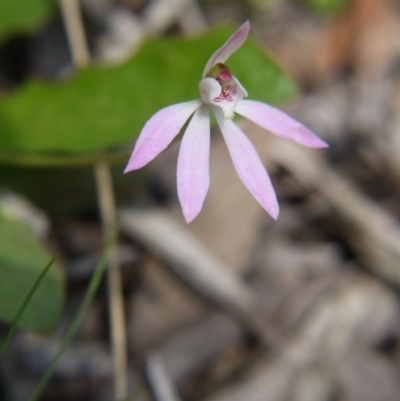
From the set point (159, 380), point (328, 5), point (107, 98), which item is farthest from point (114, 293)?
point (328, 5)

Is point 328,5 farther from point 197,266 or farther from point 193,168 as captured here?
point 193,168

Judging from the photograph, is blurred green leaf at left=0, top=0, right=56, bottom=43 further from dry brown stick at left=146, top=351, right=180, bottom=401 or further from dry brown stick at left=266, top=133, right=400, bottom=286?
dry brown stick at left=146, top=351, right=180, bottom=401

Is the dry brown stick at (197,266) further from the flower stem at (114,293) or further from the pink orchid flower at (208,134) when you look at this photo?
the pink orchid flower at (208,134)

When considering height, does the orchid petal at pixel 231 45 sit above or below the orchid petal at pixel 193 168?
above

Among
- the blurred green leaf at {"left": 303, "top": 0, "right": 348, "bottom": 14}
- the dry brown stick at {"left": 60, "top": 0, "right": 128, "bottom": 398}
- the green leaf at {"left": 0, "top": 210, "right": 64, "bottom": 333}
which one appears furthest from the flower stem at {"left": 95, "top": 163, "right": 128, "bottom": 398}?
the blurred green leaf at {"left": 303, "top": 0, "right": 348, "bottom": 14}

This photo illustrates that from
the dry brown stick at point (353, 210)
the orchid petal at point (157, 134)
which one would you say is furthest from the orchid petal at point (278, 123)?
the dry brown stick at point (353, 210)

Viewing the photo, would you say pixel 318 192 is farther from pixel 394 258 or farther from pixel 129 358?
pixel 129 358

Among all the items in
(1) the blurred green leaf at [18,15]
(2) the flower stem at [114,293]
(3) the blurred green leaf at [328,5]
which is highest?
(3) the blurred green leaf at [328,5]
